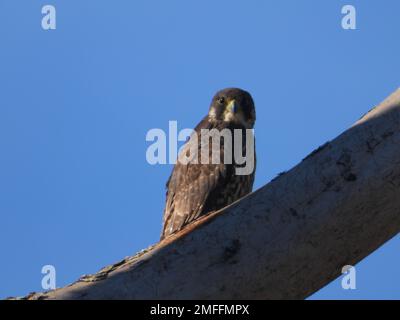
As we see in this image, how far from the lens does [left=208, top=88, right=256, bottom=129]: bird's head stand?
8258 millimetres

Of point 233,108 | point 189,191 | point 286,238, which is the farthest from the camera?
point 233,108

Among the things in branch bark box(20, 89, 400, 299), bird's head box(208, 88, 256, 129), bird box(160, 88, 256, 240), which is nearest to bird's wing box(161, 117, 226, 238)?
bird box(160, 88, 256, 240)

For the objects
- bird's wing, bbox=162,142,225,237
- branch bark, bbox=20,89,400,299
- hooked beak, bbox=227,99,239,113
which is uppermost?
hooked beak, bbox=227,99,239,113

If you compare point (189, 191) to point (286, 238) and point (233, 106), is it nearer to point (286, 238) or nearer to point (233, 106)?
point (233, 106)

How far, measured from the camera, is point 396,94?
4535 mm

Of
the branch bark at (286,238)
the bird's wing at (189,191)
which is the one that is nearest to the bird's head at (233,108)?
the bird's wing at (189,191)

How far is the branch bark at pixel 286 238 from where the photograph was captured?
158 inches

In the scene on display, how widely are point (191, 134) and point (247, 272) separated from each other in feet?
13.8

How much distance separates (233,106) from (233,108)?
0.02 metres

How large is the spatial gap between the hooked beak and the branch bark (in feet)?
13.1

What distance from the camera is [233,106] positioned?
8.26m

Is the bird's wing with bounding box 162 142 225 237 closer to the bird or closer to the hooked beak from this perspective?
the bird

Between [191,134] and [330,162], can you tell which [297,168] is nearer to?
[330,162]

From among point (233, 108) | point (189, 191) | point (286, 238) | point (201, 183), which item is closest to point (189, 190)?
point (189, 191)
